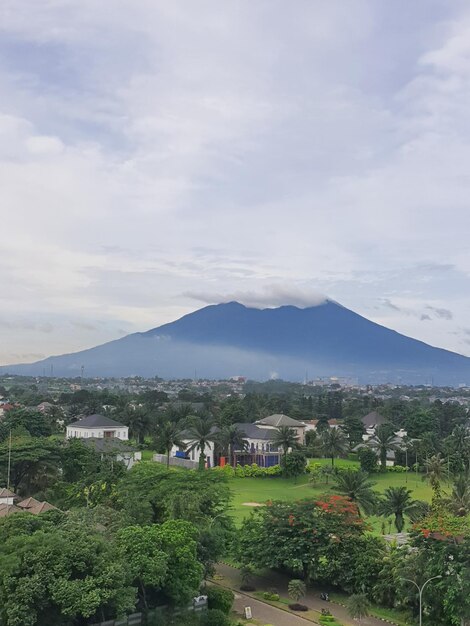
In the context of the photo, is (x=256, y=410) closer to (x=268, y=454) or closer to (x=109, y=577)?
(x=268, y=454)

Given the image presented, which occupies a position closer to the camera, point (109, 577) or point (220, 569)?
point (109, 577)

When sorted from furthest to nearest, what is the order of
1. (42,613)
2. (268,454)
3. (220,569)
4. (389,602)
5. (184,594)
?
(268,454)
(220,569)
(389,602)
(184,594)
(42,613)

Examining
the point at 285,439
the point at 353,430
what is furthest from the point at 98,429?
the point at 353,430

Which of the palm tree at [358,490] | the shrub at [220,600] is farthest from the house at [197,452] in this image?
the shrub at [220,600]

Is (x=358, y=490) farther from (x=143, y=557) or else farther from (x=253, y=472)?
(x=253, y=472)

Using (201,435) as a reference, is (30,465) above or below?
below

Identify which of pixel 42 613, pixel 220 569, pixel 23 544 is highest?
pixel 23 544

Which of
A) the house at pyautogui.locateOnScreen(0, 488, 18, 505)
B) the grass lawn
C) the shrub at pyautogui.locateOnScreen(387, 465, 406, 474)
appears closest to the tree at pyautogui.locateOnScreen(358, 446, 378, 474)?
the grass lawn

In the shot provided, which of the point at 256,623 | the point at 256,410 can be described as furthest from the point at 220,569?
the point at 256,410
